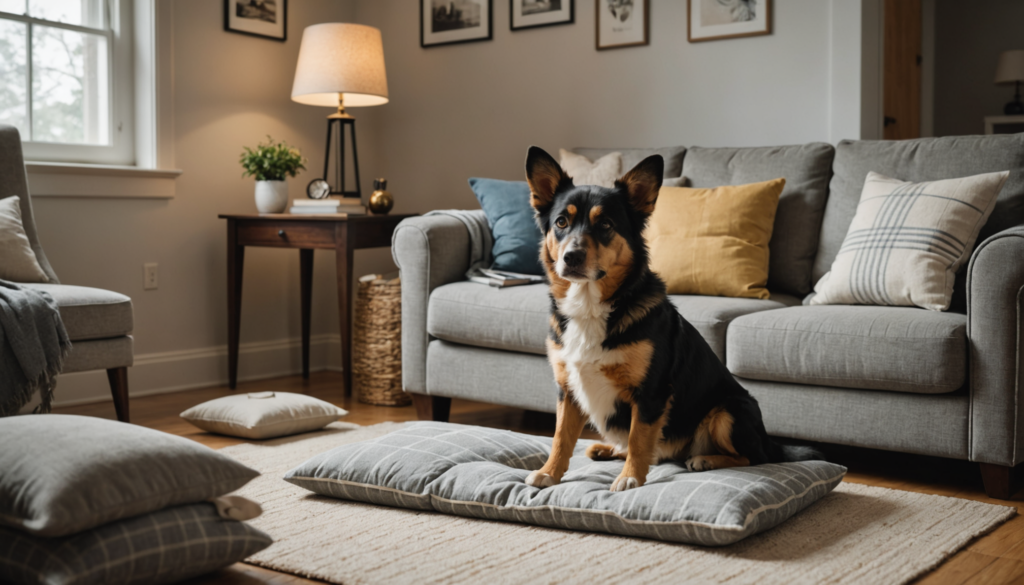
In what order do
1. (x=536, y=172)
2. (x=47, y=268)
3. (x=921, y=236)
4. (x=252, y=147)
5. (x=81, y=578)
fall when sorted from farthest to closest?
(x=252, y=147), (x=47, y=268), (x=921, y=236), (x=536, y=172), (x=81, y=578)

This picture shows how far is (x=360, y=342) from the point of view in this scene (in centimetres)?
388

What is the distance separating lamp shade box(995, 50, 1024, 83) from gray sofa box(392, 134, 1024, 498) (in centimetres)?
388

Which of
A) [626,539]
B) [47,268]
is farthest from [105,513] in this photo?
[47,268]

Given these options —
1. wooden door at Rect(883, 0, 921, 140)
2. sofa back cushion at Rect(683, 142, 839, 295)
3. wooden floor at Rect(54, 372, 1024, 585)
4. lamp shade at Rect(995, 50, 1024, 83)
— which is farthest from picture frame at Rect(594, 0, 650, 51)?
lamp shade at Rect(995, 50, 1024, 83)

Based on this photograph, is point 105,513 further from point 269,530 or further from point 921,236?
point 921,236

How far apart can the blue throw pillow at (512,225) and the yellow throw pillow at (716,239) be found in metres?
0.46

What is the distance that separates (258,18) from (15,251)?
190 centimetres

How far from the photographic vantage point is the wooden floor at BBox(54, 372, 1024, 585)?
1794 millimetres

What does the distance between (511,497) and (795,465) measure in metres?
0.70

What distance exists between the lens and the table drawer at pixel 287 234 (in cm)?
389

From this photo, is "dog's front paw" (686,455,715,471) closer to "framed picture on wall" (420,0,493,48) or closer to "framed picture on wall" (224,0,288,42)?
"framed picture on wall" (420,0,493,48)

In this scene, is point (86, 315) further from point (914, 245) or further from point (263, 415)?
point (914, 245)

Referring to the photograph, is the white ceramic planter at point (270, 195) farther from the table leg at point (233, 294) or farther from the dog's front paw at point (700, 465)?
the dog's front paw at point (700, 465)

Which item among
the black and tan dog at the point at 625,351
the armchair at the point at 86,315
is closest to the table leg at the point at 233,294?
the armchair at the point at 86,315
